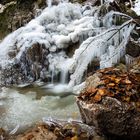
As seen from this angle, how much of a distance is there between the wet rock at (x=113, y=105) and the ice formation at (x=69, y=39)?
2785mm

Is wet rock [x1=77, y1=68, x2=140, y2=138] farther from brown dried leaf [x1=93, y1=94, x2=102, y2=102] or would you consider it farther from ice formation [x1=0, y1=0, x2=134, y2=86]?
ice formation [x1=0, y1=0, x2=134, y2=86]

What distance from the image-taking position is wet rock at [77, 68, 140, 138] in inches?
187

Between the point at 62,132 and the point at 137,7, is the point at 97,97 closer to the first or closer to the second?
the point at 62,132

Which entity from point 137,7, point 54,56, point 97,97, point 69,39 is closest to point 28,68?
point 54,56

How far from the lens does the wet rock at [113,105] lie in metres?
4.76

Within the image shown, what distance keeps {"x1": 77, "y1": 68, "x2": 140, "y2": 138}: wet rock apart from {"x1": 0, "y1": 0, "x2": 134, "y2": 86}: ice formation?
9.14 feet

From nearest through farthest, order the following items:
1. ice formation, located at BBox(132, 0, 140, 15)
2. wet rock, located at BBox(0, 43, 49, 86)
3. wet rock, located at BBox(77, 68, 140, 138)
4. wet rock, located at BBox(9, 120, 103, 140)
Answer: wet rock, located at BBox(77, 68, 140, 138) < wet rock, located at BBox(9, 120, 103, 140) < wet rock, located at BBox(0, 43, 49, 86) < ice formation, located at BBox(132, 0, 140, 15)

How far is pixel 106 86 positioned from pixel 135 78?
56 centimetres

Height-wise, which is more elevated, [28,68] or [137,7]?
[137,7]

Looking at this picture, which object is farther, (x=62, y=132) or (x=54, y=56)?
(x=54, y=56)

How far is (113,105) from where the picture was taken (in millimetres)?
4754

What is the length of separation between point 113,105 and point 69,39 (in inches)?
196

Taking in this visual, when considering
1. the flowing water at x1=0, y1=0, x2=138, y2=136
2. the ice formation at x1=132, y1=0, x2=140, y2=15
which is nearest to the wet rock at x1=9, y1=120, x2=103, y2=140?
the flowing water at x1=0, y1=0, x2=138, y2=136

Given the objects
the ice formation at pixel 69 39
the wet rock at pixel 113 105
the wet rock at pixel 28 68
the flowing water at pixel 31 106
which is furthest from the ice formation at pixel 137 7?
the wet rock at pixel 113 105
